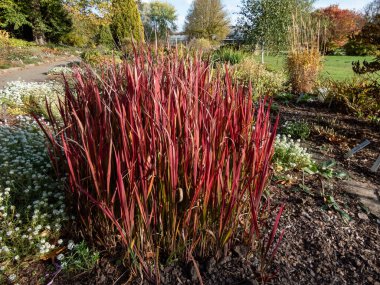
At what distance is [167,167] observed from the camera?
151 cm

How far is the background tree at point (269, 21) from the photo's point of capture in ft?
49.2

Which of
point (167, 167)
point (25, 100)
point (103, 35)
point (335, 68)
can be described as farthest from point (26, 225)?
point (103, 35)

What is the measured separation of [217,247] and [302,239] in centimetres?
71

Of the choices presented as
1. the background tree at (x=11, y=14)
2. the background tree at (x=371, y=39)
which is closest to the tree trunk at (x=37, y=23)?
the background tree at (x=11, y=14)

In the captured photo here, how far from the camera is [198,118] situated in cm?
158

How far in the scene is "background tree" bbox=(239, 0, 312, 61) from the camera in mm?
15000

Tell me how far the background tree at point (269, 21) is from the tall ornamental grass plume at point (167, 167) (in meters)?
14.5

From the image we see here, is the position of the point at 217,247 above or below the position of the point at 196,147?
below

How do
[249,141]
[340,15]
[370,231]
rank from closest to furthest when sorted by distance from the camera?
1. [249,141]
2. [370,231]
3. [340,15]

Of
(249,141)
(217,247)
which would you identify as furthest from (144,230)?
(249,141)

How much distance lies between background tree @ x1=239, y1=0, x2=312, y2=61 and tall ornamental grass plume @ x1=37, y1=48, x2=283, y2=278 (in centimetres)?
1454

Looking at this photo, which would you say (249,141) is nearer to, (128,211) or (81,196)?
(128,211)

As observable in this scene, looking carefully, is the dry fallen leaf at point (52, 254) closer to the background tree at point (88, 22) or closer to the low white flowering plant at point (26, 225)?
the low white flowering plant at point (26, 225)

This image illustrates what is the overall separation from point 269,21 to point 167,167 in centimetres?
1594
